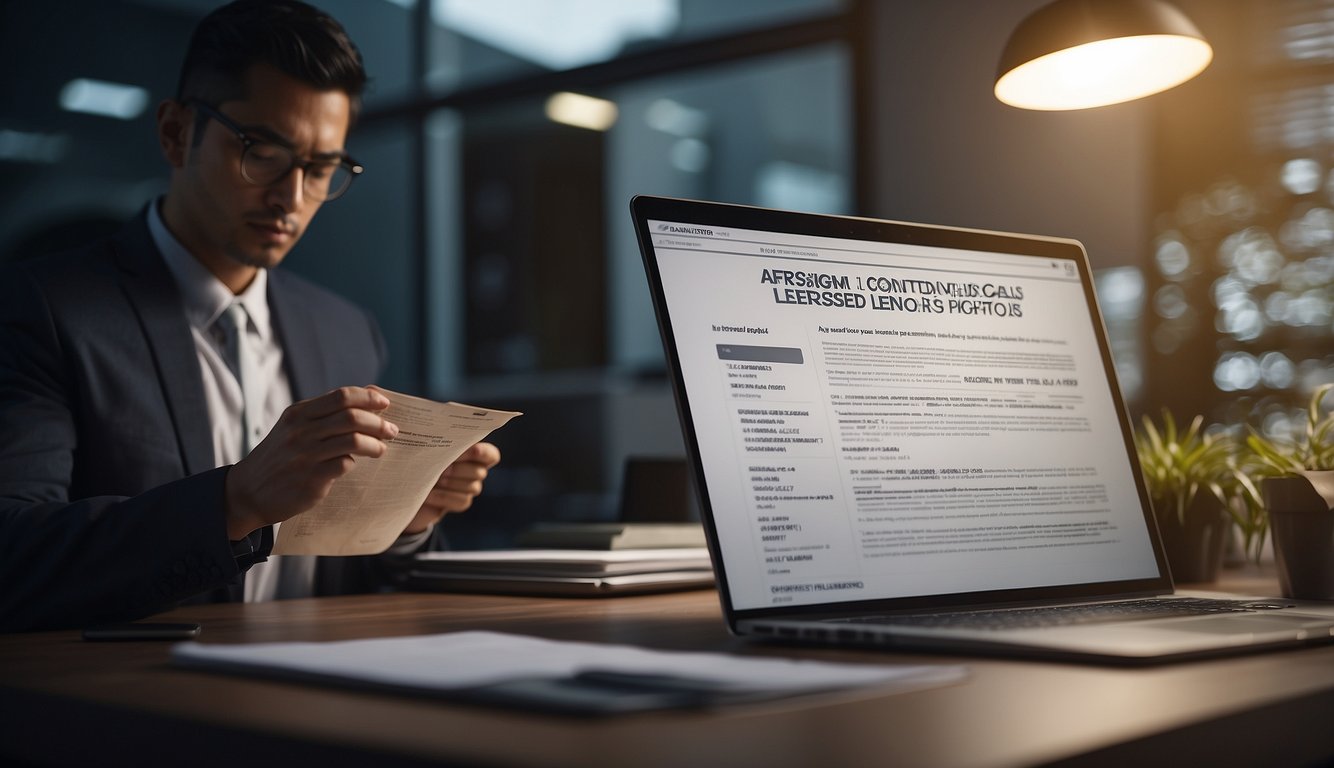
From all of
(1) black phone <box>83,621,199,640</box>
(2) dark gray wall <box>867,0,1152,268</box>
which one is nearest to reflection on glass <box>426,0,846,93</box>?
(2) dark gray wall <box>867,0,1152,268</box>

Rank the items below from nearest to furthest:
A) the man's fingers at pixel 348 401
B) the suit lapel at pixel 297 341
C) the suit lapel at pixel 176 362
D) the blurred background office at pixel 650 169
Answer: the man's fingers at pixel 348 401
the suit lapel at pixel 176 362
the suit lapel at pixel 297 341
the blurred background office at pixel 650 169

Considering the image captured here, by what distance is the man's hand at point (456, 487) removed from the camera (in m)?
1.42

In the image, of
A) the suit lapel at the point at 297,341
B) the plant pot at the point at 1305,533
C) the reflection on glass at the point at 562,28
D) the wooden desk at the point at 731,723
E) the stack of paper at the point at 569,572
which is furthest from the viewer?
the reflection on glass at the point at 562,28

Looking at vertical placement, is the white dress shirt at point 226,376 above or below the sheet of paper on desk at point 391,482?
above

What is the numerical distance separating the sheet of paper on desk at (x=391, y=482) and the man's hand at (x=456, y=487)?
0.17 meters

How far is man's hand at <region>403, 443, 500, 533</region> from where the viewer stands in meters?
1.42

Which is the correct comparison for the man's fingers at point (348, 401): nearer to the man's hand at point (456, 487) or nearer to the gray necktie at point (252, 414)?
the man's hand at point (456, 487)

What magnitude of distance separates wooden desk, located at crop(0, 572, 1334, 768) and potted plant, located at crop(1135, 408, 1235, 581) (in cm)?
61

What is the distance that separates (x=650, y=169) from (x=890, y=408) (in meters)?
3.67

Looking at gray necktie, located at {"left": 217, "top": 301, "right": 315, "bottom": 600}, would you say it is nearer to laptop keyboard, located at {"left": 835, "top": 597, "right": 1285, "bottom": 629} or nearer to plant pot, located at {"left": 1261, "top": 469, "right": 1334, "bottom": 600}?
laptop keyboard, located at {"left": 835, "top": 597, "right": 1285, "bottom": 629}

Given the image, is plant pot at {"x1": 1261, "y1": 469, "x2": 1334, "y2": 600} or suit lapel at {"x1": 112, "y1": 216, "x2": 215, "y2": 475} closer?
plant pot at {"x1": 1261, "y1": 469, "x2": 1334, "y2": 600}

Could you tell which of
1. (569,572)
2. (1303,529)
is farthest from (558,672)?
(1303,529)

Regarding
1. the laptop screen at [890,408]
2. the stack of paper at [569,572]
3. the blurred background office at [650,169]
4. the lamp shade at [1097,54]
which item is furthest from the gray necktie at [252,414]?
the blurred background office at [650,169]

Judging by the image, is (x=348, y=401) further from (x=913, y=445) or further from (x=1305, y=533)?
(x=1305, y=533)
